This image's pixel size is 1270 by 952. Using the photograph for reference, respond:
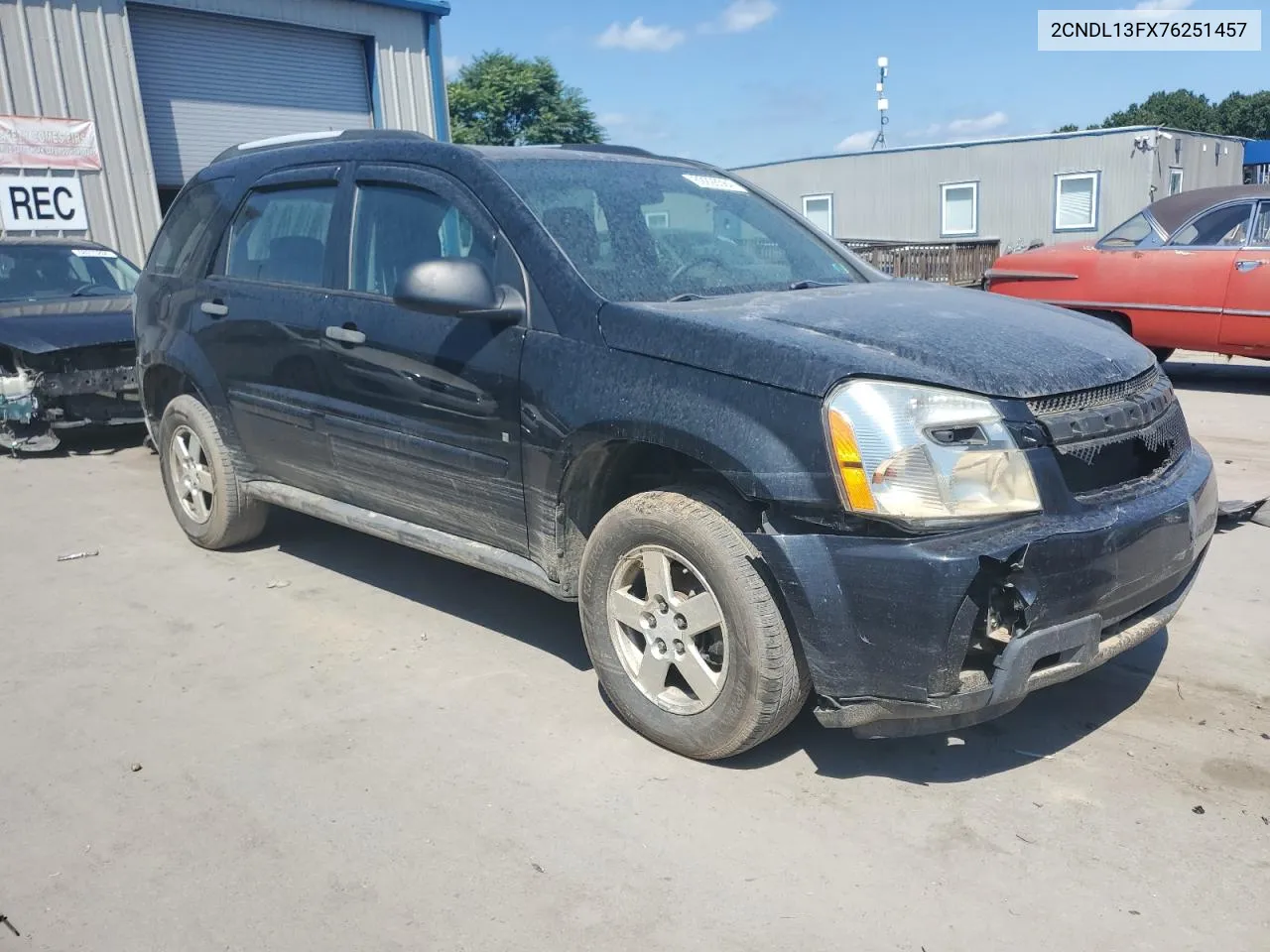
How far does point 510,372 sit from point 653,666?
1.06 metres

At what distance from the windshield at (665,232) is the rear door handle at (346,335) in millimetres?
845

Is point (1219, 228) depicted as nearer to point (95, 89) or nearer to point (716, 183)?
point (716, 183)

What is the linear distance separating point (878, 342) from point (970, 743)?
1.33m

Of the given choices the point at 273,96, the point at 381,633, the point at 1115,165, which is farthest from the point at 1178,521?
the point at 1115,165

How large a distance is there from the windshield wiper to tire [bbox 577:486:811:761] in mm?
1091

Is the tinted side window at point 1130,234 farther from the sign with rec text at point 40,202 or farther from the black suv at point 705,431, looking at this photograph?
the sign with rec text at point 40,202

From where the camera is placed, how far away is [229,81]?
46.0 feet

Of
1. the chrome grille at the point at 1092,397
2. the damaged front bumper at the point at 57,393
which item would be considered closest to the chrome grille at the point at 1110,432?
the chrome grille at the point at 1092,397

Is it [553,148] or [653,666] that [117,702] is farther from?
[553,148]

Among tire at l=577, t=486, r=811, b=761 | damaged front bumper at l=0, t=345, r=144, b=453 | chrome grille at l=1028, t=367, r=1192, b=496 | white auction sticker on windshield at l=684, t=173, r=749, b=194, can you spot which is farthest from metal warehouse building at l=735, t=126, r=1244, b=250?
tire at l=577, t=486, r=811, b=761

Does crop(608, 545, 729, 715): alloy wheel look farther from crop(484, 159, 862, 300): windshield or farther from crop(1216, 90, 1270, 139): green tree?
crop(1216, 90, 1270, 139): green tree

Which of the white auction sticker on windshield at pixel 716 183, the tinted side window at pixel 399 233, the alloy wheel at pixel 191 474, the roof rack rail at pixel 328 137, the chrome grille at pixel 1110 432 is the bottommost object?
the alloy wheel at pixel 191 474

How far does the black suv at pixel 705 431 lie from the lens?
2715 mm

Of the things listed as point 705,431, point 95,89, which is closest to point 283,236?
point 705,431
